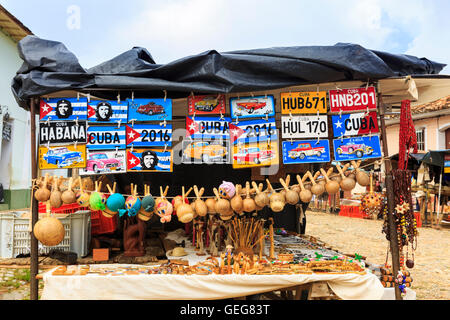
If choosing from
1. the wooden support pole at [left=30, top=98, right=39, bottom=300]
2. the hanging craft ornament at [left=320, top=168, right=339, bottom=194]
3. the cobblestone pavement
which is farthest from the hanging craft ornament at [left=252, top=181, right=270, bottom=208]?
the cobblestone pavement

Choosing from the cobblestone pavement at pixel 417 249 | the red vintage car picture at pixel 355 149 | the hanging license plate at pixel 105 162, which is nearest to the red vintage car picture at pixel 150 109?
the hanging license plate at pixel 105 162

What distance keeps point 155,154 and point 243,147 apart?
3.42 ft

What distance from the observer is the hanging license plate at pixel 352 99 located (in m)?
3.84

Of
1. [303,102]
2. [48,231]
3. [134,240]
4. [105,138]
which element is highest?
[303,102]

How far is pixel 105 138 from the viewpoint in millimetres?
3861

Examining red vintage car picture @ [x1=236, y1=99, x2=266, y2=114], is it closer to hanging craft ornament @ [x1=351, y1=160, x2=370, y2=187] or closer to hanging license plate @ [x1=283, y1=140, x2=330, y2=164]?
hanging license plate @ [x1=283, y1=140, x2=330, y2=164]

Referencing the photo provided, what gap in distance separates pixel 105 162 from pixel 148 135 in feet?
1.93

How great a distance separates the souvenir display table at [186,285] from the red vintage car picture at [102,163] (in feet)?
3.73

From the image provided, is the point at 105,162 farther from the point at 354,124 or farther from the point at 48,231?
the point at 354,124

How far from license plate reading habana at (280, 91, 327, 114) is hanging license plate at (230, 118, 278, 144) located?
257mm

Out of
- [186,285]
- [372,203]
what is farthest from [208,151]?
[372,203]

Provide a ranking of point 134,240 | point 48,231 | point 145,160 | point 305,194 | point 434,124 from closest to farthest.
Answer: point 48,231 → point 305,194 → point 145,160 → point 134,240 → point 434,124

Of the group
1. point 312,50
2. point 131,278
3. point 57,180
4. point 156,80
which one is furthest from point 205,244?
point 312,50

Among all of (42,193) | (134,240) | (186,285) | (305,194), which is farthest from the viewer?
(134,240)
